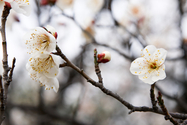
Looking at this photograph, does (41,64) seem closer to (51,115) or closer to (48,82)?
(48,82)

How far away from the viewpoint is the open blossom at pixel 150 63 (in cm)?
93

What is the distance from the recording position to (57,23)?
2754mm

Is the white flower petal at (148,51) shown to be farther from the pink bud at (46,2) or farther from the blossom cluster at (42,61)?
the pink bud at (46,2)

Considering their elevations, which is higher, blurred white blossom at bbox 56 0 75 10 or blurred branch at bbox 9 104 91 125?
blurred white blossom at bbox 56 0 75 10

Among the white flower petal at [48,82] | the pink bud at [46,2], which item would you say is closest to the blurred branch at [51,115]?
the pink bud at [46,2]

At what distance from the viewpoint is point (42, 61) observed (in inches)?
34.0

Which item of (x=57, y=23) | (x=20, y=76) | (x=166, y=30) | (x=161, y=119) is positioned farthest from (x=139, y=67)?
(x=161, y=119)

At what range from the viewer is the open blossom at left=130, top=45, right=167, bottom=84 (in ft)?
3.04

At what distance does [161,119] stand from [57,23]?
16.0 feet

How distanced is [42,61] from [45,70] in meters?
0.05

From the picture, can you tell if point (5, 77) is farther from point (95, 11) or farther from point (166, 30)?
point (166, 30)

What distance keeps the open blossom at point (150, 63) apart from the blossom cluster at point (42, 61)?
458mm

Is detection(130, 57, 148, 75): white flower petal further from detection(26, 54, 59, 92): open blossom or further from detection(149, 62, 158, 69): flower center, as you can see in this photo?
detection(26, 54, 59, 92): open blossom

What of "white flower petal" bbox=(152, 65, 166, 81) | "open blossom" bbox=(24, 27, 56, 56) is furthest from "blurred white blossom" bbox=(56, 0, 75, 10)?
"white flower petal" bbox=(152, 65, 166, 81)
